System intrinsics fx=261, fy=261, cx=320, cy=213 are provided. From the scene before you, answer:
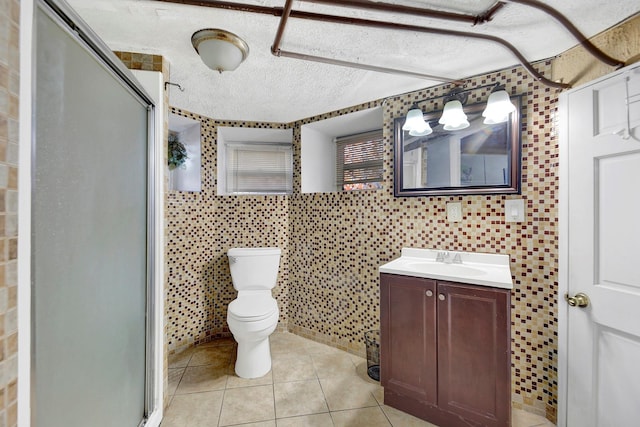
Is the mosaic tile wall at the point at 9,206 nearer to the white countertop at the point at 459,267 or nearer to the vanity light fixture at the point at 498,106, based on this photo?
the white countertop at the point at 459,267

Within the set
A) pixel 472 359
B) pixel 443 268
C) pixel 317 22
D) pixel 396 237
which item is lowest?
pixel 472 359

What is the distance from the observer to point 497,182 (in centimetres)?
162

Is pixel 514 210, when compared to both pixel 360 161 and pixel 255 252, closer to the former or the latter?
pixel 360 161

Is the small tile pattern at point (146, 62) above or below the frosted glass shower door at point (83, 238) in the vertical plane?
above

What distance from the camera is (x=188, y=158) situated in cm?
241

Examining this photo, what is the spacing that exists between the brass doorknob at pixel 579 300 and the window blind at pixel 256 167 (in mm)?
2308

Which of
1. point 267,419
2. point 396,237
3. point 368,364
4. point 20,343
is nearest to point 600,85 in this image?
point 396,237

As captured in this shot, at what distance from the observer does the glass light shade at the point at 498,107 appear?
1.51m

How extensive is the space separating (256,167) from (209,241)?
2.96ft

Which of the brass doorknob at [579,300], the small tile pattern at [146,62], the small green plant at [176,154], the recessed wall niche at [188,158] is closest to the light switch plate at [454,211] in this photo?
the brass doorknob at [579,300]

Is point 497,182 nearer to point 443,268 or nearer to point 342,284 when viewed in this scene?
point 443,268

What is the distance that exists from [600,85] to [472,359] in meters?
1.50

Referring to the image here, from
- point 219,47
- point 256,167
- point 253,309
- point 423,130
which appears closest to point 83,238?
point 219,47

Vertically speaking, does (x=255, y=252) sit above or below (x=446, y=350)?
above
